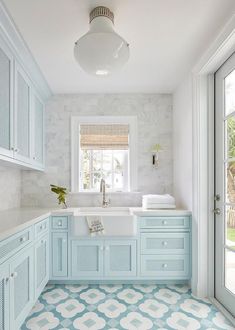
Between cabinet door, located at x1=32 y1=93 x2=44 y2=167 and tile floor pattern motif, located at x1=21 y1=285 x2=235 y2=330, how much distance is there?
150cm

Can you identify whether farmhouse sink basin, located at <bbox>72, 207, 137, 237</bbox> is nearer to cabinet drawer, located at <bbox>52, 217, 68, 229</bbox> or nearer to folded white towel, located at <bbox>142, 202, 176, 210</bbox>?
cabinet drawer, located at <bbox>52, 217, 68, 229</bbox>

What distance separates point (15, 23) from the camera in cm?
202

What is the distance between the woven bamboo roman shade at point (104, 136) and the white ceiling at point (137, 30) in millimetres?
740

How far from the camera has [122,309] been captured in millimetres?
2420

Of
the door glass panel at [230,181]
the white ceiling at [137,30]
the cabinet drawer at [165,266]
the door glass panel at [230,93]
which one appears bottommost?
the cabinet drawer at [165,266]

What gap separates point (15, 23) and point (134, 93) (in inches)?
75.3

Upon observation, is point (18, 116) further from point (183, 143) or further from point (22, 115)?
point (183, 143)

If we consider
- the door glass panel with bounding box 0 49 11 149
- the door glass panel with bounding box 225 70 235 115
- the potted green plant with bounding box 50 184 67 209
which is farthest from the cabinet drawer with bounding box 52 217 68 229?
the door glass panel with bounding box 225 70 235 115

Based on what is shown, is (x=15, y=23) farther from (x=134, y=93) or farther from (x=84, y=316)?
(x=84, y=316)

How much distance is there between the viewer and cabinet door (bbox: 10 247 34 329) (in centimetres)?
180

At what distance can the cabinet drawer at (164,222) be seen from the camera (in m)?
2.94

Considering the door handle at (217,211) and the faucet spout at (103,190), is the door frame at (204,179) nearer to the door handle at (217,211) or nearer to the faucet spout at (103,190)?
the door handle at (217,211)

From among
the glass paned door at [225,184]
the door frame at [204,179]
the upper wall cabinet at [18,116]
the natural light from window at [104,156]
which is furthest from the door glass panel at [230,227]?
the upper wall cabinet at [18,116]

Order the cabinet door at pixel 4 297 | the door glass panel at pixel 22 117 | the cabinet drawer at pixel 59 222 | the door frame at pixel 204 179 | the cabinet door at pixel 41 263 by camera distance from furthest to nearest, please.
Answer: the cabinet drawer at pixel 59 222 → the door frame at pixel 204 179 → the door glass panel at pixel 22 117 → the cabinet door at pixel 41 263 → the cabinet door at pixel 4 297
